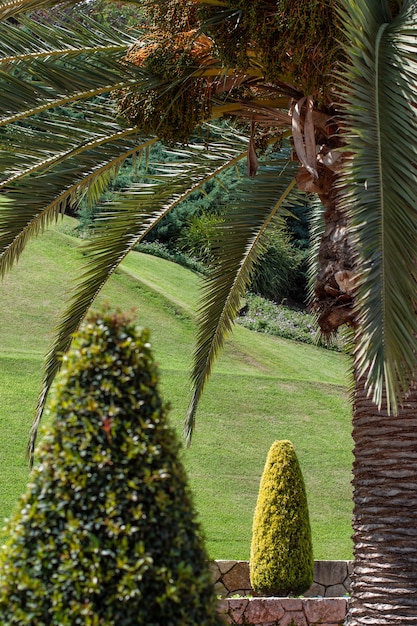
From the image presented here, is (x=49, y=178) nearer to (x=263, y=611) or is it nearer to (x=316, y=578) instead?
(x=263, y=611)

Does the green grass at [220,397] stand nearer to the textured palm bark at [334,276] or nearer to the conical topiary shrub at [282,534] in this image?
the conical topiary shrub at [282,534]

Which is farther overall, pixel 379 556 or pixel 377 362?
pixel 379 556

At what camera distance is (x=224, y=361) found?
62.9 feet

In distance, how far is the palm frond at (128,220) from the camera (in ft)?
23.2

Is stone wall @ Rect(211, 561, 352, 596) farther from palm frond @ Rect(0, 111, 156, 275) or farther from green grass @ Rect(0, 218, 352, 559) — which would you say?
palm frond @ Rect(0, 111, 156, 275)

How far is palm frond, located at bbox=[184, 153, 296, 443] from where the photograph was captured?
748cm

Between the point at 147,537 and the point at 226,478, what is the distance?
11976mm

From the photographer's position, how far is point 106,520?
278cm

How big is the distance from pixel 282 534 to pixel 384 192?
18.4ft

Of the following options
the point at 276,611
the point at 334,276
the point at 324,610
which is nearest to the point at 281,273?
the point at 324,610

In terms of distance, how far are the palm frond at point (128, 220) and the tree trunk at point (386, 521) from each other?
254 cm

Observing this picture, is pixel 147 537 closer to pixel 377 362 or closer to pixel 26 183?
pixel 377 362

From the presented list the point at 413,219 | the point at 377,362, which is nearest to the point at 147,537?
the point at 377,362

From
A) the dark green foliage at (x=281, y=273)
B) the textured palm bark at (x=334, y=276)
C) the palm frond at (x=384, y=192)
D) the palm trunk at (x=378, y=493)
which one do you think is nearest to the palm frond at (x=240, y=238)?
the textured palm bark at (x=334, y=276)
